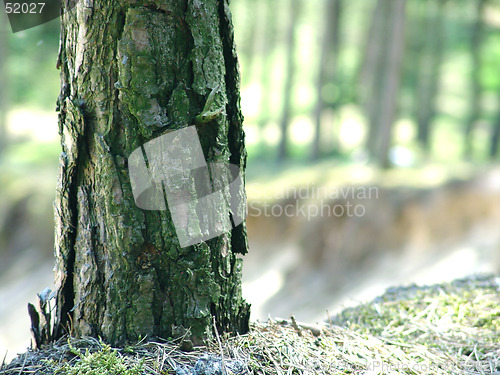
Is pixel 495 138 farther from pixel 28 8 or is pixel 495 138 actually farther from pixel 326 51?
pixel 28 8

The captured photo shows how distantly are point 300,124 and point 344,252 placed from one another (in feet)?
42.0

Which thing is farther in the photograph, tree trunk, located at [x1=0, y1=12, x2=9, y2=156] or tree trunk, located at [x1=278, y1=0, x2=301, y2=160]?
tree trunk, located at [x1=278, y1=0, x2=301, y2=160]

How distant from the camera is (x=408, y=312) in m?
2.28

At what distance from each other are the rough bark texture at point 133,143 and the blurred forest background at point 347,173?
2.25 m

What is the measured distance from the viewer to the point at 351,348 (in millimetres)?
1766

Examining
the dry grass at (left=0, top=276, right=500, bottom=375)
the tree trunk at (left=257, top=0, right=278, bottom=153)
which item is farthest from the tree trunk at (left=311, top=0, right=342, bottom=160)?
the dry grass at (left=0, top=276, right=500, bottom=375)

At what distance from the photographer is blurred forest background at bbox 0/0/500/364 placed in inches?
329

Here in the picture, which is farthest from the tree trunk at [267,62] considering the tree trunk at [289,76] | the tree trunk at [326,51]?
the tree trunk at [326,51]

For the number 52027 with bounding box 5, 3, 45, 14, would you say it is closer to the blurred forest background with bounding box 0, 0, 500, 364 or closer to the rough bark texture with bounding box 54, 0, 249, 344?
the rough bark texture with bounding box 54, 0, 249, 344

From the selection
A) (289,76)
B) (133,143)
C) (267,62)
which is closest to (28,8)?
(133,143)

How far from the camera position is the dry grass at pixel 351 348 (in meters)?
1.49

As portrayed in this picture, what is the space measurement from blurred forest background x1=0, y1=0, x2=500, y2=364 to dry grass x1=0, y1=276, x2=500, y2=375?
9.07ft

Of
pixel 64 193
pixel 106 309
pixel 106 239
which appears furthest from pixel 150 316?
pixel 64 193

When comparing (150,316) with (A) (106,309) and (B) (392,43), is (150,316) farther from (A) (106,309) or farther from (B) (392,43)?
(B) (392,43)
